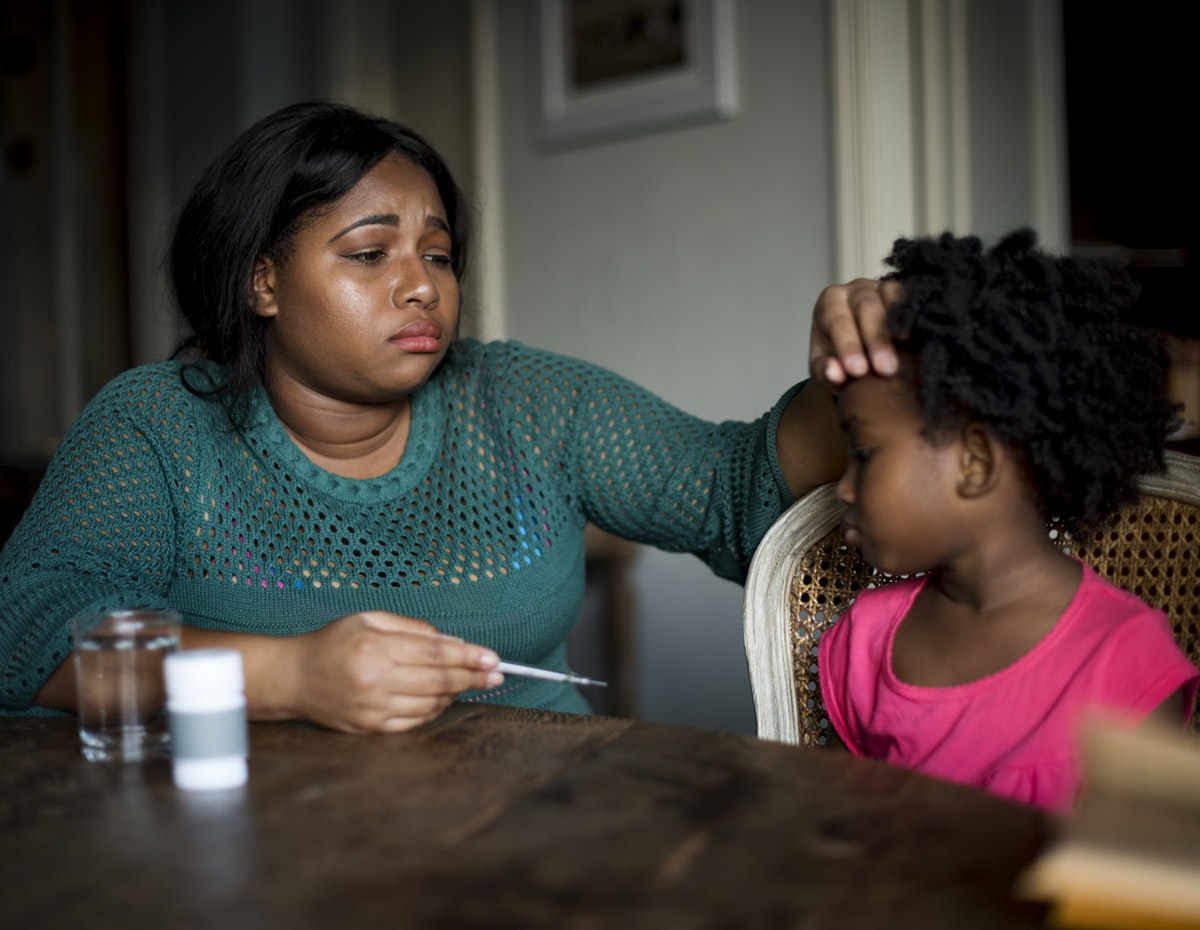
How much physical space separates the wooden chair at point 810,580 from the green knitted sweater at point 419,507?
11cm

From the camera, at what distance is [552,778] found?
2.65 ft

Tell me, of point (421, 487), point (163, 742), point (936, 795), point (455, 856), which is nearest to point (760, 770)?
point (936, 795)

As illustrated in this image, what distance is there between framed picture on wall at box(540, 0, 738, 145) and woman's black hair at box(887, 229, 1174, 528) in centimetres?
168

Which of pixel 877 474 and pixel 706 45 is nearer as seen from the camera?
pixel 877 474

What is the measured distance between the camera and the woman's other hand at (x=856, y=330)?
1.03 meters

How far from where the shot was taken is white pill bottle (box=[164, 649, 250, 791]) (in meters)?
0.81

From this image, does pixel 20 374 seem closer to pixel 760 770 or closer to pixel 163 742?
pixel 163 742

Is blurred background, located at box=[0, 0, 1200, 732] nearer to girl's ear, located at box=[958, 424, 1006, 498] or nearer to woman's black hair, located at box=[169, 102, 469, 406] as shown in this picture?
woman's black hair, located at box=[169, 102, 469, 406]

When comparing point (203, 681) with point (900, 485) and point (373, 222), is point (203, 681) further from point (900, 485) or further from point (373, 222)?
point (373, 222)

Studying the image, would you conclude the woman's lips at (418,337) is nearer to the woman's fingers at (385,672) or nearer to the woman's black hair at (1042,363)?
the woman's fingers at (385,672)

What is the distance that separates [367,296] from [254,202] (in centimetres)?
20

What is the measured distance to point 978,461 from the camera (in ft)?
3.32

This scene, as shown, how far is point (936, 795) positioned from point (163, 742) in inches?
23.4

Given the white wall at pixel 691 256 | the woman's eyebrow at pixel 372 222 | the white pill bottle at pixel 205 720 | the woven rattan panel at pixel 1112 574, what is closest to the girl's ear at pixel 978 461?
the woven rattan panel at pixel 1112 574
